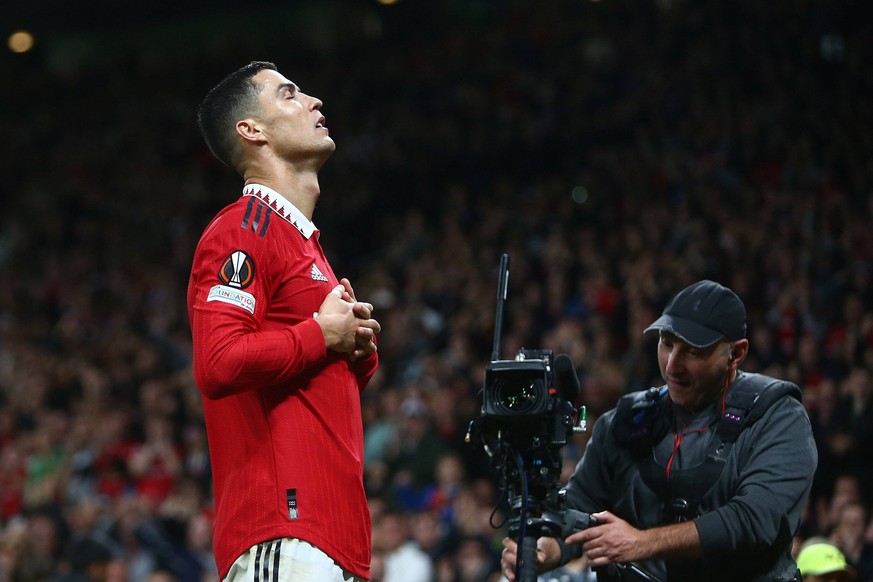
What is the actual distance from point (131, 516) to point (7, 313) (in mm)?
6220

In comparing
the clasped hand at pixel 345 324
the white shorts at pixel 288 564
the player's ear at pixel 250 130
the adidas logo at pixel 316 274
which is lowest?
the white shorts at pixel 288 564

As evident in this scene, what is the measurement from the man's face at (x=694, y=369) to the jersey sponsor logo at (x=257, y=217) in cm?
136

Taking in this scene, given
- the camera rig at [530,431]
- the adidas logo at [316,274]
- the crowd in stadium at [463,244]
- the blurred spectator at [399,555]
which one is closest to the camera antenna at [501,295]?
the camera rig at [530,431]

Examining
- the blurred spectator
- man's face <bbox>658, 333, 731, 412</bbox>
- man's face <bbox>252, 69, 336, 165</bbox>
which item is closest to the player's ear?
man's face <bbox>252, 69, 336, 165</bbox>

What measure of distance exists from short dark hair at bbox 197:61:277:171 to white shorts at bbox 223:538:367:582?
115cm

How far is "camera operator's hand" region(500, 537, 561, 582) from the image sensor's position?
328 centimetres

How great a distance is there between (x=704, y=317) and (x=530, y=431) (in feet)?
2.93

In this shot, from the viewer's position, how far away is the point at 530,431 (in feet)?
10.4

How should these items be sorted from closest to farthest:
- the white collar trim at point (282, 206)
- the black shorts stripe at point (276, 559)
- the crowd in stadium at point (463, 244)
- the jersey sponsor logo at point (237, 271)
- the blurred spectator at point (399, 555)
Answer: the black shorts stripe at point (276, 559) < the jersey sponsor logo at point (237, 271) < the white collar trim at point (282, 206) < the blurred spectator at point (399, 555) < the crowd in stadium at point (463, 244)

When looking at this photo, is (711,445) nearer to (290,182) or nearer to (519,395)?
(519,395)

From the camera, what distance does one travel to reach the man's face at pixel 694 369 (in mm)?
3773

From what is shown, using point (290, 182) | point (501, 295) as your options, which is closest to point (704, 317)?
point (501, 295)

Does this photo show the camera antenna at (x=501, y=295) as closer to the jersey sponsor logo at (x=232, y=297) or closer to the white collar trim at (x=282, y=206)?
the white collar trim at (x=282, y=206)

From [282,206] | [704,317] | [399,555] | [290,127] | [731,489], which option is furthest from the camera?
[399,555]
